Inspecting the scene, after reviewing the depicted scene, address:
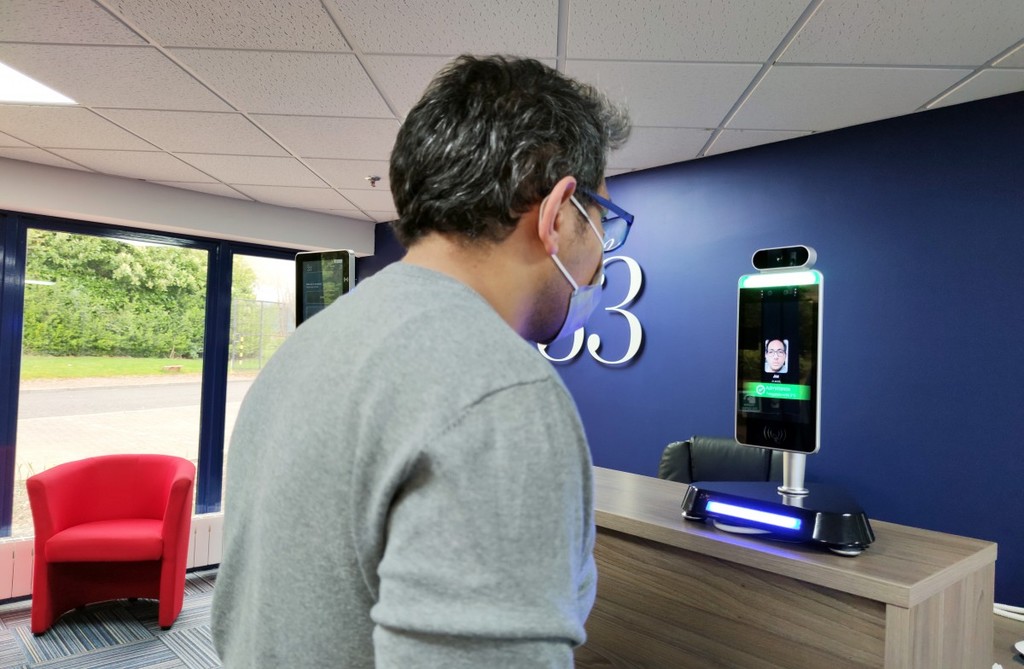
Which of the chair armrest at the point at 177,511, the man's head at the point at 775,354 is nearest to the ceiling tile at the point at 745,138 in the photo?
the man's head at the point at 775,354

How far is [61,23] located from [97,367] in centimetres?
296

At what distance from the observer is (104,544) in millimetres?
3357

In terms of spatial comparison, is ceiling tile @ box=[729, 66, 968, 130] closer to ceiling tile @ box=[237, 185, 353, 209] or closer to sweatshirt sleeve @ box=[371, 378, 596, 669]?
sweatshirt sleeve @ box=[371, 378, 596, 669]

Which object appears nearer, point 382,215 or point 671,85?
point 671,85

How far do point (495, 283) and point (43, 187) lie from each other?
4.32 meters

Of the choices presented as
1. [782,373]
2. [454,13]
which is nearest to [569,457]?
[782,373]

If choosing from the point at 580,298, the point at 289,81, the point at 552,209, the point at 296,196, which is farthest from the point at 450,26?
the point at 296,196

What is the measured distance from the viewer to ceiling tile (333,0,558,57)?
1903mm

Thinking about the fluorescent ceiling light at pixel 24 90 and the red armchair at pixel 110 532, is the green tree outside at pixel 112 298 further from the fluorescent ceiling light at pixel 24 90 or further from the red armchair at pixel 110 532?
the fluorescent ceiling light at pixel 24 90

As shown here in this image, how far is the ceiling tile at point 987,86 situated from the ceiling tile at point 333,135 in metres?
2.37

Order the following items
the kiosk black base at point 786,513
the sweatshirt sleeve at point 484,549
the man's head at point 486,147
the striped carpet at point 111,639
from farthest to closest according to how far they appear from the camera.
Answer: the striped carpet at point 111,639 → the kiosk black base at point 786,513 → the man's head at point 486,147 → the sweatshirt sleeve at point 484,549

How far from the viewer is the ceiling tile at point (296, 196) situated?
4195 mm

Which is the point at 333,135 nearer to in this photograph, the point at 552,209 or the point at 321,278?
the point at 321,278

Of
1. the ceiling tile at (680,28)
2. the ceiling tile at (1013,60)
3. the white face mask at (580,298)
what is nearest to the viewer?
the white face mask at (580,298)
